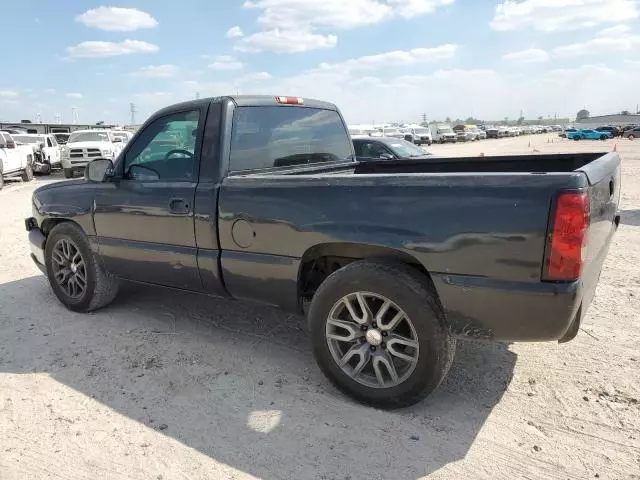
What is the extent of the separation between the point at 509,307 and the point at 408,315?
0.55 metres

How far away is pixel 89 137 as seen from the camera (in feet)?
68.4

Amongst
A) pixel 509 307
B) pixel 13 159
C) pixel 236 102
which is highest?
pixel 236 102

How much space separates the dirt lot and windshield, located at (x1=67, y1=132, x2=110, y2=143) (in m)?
17.9

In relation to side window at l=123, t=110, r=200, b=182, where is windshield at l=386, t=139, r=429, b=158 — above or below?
below

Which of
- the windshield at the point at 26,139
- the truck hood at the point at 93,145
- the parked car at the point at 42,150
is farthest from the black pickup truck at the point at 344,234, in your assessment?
the windshield at the point at 26,139

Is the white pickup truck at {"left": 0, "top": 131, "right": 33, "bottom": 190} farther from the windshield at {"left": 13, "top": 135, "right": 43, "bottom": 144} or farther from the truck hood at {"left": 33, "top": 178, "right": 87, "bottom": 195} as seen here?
the truck hood at {"left": 33, "top": 178, "right": 87, "bottom": 195}

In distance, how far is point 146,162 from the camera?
427 centimetres

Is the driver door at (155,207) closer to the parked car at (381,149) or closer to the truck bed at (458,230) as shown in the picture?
the truck bed at (458,230)

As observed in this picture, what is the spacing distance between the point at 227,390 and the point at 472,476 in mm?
1637

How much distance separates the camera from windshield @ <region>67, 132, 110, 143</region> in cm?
2067

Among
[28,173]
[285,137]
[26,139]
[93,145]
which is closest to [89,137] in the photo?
[93,145]

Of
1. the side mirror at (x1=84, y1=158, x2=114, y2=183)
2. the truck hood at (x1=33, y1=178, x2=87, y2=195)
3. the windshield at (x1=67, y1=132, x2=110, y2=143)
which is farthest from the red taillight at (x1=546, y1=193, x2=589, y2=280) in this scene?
the windshield at (x1=67, y1=132, x2=110, y2=143)

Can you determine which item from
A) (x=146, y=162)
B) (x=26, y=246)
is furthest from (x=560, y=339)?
(x=26, y=246)

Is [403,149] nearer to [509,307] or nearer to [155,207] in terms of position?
[155,207]
